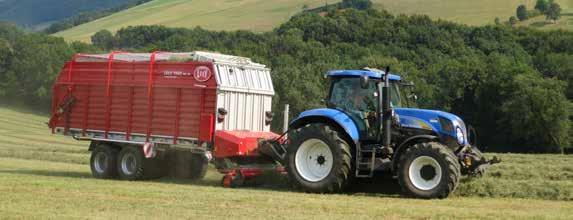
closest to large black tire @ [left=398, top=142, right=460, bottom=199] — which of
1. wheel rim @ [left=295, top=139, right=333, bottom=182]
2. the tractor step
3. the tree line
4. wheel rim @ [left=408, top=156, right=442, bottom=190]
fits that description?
wheel rim @ [left=408, top=156, right=442, bottom=190]

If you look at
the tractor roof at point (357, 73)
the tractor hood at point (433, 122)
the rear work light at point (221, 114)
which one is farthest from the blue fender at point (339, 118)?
the rear work light at point (221, 114)

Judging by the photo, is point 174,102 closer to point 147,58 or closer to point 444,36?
point 147,58

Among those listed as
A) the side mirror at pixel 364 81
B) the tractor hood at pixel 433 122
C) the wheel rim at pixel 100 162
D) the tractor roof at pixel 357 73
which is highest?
the tractor roof at pixel 357 73

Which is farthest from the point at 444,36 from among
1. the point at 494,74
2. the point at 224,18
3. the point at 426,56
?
the point at 224,18

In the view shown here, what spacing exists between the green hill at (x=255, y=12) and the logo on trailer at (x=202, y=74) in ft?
247

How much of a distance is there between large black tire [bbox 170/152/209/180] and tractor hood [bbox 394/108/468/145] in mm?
5412

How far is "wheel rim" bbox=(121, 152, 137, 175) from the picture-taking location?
17992 millimetres

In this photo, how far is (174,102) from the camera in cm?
1734

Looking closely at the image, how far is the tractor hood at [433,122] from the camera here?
1395 cm

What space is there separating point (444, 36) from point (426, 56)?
21.5 ft

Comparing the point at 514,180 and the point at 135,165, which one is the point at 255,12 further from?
the point at 514,180

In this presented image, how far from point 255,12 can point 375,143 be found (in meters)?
97.4

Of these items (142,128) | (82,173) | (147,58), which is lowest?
(82,173)

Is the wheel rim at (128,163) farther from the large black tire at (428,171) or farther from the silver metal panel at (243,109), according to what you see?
the large black tire at (428,171)
